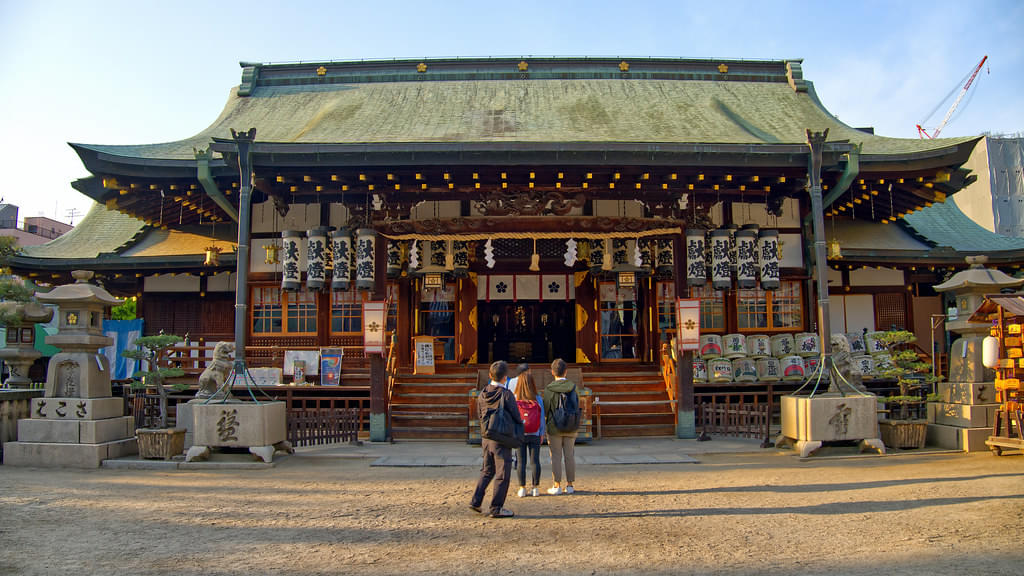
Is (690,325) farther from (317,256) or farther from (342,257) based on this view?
(317,256)

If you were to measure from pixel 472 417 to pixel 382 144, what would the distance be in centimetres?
543

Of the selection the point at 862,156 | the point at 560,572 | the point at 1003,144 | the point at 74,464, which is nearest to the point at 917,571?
the point at 560,572

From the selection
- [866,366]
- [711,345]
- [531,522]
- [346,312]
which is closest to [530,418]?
[531,522]

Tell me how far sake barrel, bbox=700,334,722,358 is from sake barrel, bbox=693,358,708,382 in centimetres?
36

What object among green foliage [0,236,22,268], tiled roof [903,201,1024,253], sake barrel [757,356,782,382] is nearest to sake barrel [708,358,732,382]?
sake barrel [757,356,782,382]

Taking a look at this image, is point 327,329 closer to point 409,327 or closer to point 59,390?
point 409,327

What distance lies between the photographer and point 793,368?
14.6 m

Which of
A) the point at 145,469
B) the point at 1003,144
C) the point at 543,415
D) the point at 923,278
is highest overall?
the point at 1003,144

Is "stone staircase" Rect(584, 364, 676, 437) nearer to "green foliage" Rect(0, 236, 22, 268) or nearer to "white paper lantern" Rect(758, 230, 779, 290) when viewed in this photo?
"white paper lantern" Rect(758, 230, 779, 290)

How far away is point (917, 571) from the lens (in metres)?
5.09

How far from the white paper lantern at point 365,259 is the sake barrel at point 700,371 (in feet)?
23.7

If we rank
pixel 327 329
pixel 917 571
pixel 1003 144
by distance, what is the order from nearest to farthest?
pixel 917 571, pixel 327 329, pixel 1003 144

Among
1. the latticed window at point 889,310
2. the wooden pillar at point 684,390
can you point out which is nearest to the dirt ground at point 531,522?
the wooden pillar at point 684,390

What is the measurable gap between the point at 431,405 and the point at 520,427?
7138 mm
